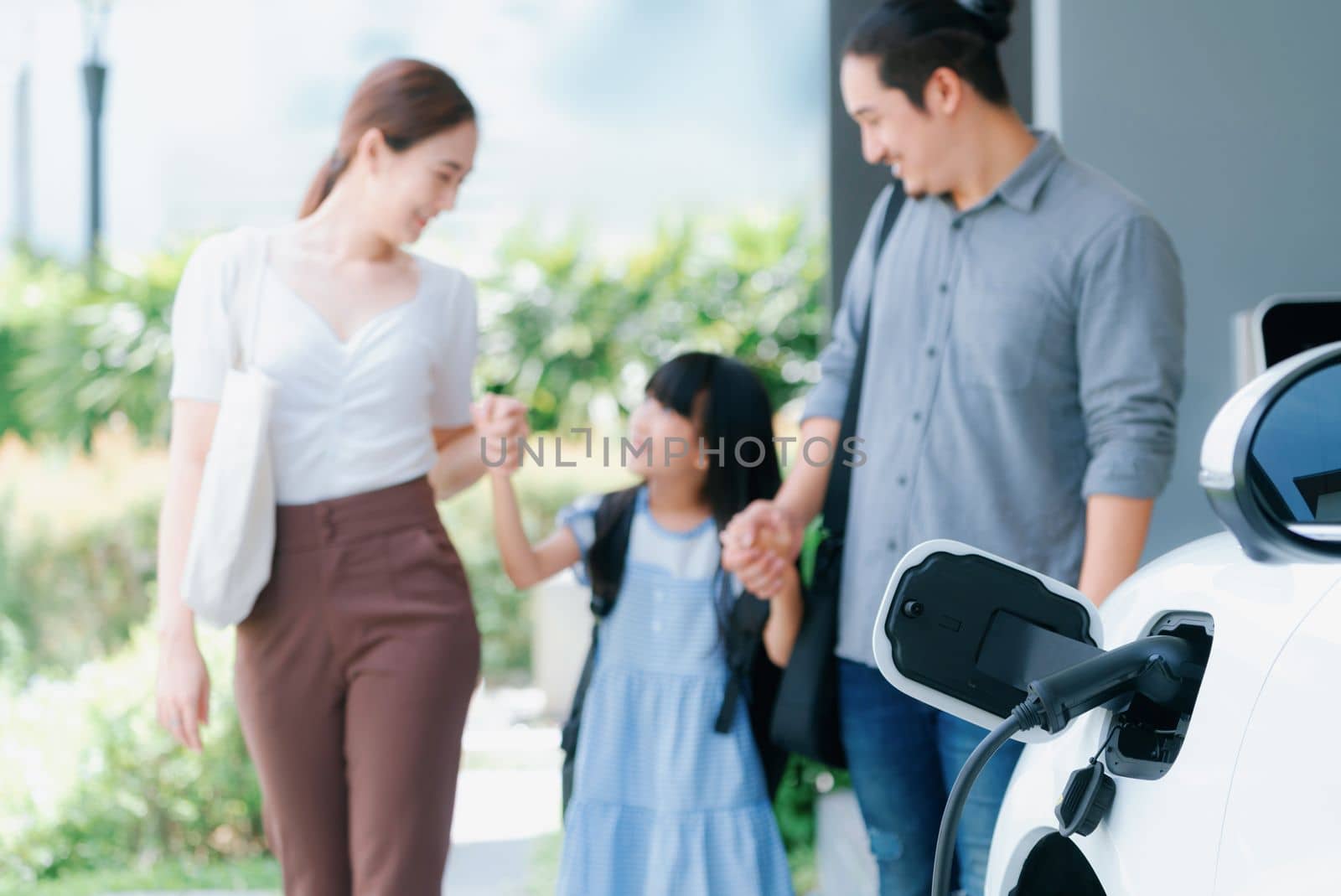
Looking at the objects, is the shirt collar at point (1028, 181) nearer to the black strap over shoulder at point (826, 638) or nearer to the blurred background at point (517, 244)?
the black strap over shoulder at point (826, 638)

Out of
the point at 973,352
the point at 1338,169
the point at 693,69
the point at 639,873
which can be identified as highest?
the point at 693,69

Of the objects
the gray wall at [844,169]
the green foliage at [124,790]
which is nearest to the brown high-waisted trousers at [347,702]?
the gray wall at [844,169]

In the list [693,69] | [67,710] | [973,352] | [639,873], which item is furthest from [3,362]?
[693,69]

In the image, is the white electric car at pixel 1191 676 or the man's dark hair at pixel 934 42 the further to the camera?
the man's dark hair at pixel 934 42

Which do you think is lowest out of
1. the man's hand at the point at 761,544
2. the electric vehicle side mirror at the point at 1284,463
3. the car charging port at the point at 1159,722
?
the man's hand at the point at 761,544

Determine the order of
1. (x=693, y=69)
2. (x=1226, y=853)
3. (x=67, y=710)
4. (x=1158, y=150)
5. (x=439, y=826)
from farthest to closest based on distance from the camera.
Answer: (x=693, y=69) → (x=67, y=710) → (x=1158, y=150) → (x=439, y=826) → (x=1226, y=853)

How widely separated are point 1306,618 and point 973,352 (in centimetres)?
100

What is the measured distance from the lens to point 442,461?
1976 mm

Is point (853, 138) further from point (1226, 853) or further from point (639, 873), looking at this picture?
point (1226, 853)

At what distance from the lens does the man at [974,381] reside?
1.52 m

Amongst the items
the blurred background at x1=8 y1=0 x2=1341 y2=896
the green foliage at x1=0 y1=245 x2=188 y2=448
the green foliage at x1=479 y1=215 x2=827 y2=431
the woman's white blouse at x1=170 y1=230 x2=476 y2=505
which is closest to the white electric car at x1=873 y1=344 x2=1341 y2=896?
the woman's white blouse at x1=170 y1=230 x2=476 y2=505

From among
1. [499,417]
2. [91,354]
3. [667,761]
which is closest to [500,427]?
[499,417]

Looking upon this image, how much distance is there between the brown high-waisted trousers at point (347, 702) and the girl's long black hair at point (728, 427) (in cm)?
60

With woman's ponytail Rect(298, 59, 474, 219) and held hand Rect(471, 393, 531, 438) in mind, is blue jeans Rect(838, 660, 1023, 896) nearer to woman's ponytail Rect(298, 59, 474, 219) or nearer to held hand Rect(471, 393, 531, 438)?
held hand Rect(471, 393, 531, 438)
